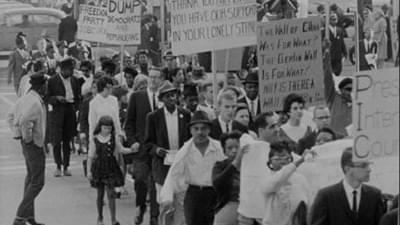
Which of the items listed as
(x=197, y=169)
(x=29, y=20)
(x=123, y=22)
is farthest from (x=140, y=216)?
(x=29, y=20)

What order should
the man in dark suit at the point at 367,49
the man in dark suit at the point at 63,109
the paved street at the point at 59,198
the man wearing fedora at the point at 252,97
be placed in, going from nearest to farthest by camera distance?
the man wearing fedora at the point at 252,97
the paved street at the point at 59,198
the man in dark suit at the point at 63,109
the man in dark suit at the point at 367,49

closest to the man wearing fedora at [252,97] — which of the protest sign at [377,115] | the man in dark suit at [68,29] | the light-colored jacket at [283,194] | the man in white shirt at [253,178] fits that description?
the man in white shirt at [253,178]

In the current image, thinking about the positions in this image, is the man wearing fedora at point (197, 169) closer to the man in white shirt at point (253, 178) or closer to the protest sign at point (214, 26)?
the man in white shirt at point (253, 178)

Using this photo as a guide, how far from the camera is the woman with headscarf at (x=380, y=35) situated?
28906 mm

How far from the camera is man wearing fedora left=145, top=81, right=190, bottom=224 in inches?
548

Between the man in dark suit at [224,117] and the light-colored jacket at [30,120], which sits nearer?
the man in dark suit at [224,117]

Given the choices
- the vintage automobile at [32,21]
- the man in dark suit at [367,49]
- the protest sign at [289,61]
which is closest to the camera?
the protest sign at [289,61]

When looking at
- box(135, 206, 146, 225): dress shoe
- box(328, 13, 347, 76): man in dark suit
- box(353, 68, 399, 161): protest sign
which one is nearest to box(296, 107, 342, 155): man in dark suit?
box(353, 68, 399, 161): protest sign

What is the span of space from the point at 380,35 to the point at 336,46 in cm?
180

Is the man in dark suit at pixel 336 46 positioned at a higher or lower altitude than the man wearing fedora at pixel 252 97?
higher

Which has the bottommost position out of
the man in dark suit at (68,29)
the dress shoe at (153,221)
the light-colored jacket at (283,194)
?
the dress shoe at (153,221)

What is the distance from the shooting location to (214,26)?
49.2 feet

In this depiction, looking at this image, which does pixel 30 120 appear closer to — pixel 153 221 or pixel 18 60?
pixel 153 221

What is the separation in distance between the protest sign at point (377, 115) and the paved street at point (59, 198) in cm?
768
